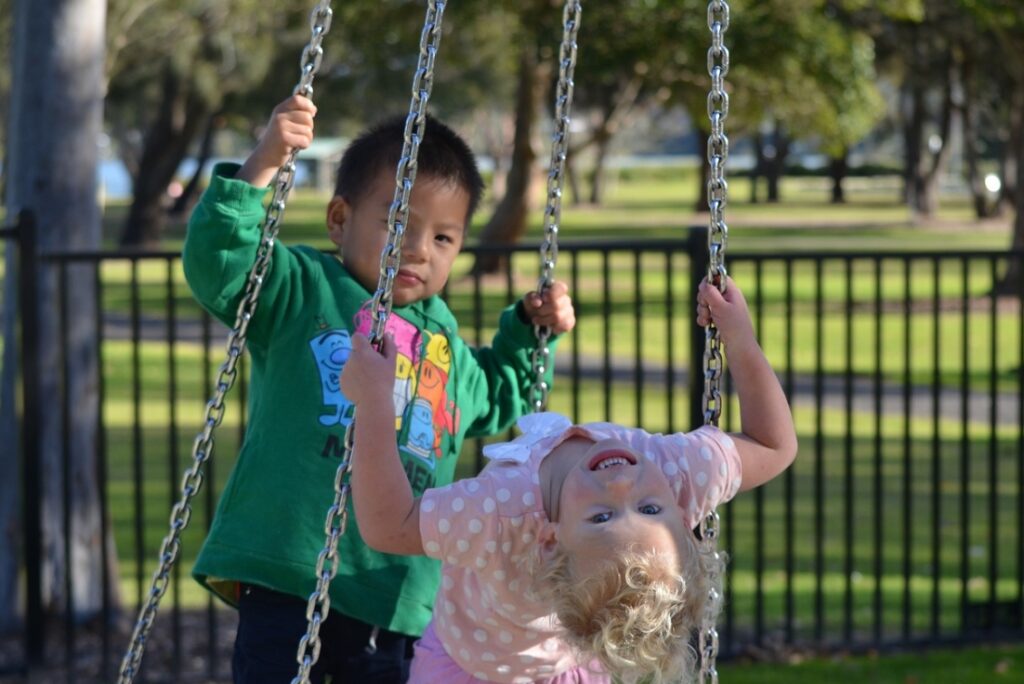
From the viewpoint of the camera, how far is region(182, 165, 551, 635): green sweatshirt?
9.27 ft

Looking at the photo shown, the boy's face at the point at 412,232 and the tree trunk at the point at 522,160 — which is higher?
the tree trunk at the point at 522,160

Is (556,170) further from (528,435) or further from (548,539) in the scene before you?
(548,539)

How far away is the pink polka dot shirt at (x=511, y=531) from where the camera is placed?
7.58 feet

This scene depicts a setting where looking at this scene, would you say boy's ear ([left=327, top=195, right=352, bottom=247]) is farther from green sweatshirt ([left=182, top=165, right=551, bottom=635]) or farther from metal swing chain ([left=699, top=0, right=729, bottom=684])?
metal swing chain ([left=699, top=0, right=729, bottom=684])

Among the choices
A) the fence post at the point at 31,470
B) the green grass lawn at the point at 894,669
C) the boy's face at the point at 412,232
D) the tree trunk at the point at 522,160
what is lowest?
the green grass lawn at the point at 894,669

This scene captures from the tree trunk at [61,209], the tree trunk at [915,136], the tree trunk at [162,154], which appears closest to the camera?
the tree trunk at [61,209]

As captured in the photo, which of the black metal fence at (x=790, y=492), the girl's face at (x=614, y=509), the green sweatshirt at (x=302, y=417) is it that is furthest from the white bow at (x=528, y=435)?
the black metal fence at (x=790, y=492)

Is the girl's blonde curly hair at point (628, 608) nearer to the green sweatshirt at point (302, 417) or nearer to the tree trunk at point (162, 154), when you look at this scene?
the green sweatshirt at point (302, 417)

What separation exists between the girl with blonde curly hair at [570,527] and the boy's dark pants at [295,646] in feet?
1.12

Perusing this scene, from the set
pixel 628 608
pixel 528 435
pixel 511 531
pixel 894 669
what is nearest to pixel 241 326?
pixel 528 435

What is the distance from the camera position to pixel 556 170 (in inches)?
119

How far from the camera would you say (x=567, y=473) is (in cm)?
235

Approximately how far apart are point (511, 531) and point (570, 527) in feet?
0.38

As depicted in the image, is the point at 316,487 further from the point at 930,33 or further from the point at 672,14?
the point at 930,33
